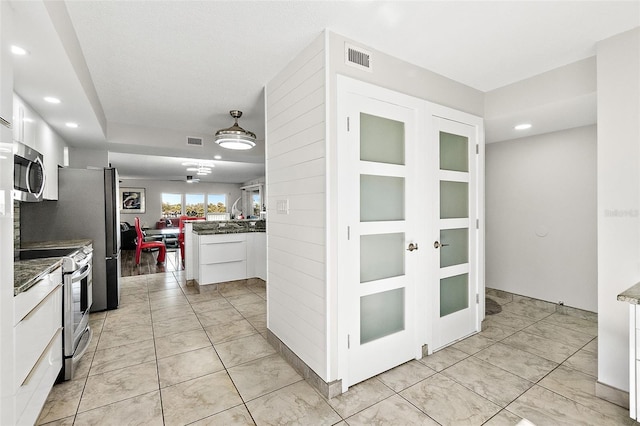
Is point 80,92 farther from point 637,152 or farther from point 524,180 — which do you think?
point 524,180

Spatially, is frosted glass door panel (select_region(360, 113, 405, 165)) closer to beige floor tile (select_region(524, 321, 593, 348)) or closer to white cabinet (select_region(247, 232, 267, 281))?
beige floor tile (select_region(524, 321, 593, 348))

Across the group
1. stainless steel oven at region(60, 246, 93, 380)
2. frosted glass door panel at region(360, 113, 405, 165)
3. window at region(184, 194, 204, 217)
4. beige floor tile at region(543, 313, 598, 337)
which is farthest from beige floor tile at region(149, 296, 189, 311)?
window at region(184, 194, 204, 217)

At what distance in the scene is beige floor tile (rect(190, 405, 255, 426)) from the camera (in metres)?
1.81

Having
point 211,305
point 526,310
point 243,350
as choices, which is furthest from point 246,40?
point 526,310

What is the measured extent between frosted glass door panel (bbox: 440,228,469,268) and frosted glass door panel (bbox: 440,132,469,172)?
0.62m

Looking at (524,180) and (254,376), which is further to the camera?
(524,180)

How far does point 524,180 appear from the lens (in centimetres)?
390

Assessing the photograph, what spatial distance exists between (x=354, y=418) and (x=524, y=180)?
3.64 m

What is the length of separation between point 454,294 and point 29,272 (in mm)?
3282

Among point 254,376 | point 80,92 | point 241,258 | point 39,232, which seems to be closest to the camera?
point 254,376

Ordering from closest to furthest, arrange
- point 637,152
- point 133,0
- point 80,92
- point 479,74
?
point 133,0 < point 637,152 < point 80,92 < point 479,74

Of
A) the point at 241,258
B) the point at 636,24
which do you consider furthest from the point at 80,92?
the point at 636,24

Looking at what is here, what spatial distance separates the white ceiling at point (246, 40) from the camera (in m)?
1.82

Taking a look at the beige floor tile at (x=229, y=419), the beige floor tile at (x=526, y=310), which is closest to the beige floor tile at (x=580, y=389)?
the beige floor tile at (x=526, y=310)
